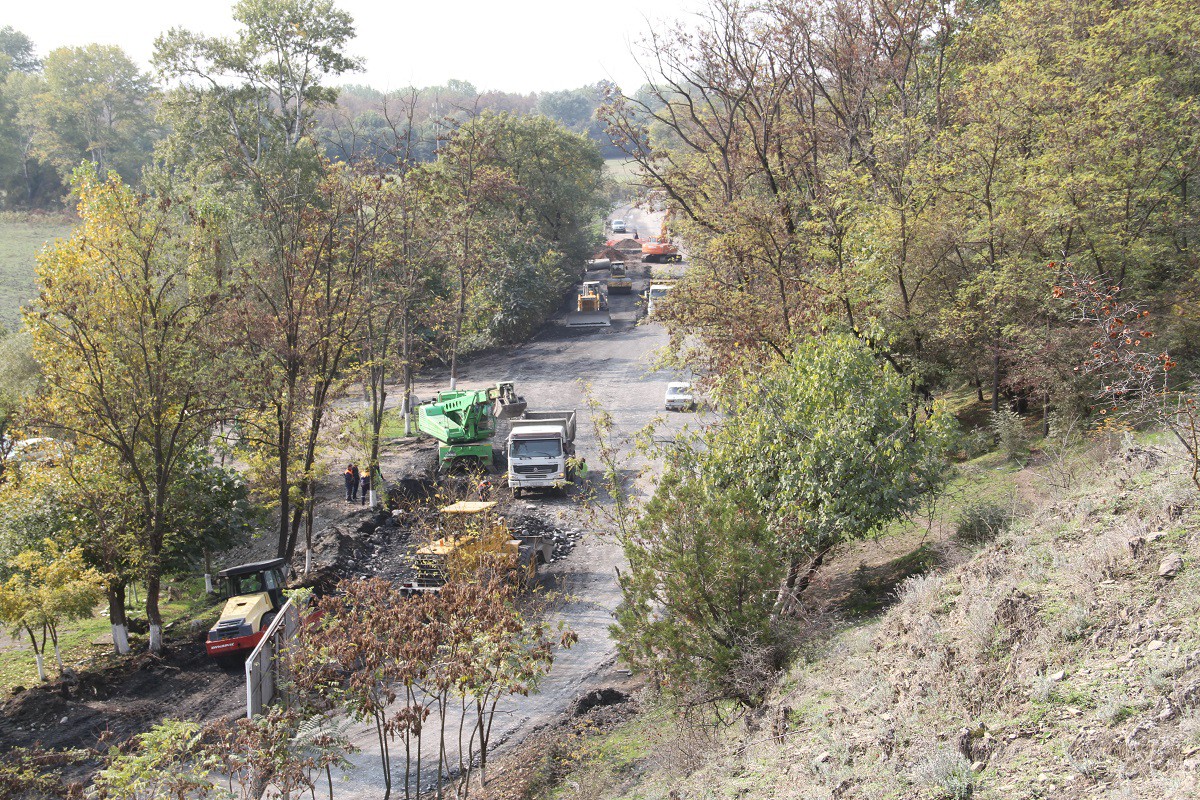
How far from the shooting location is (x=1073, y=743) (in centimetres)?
693

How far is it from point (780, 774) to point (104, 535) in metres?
15.6

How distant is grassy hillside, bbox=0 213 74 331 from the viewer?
157ft

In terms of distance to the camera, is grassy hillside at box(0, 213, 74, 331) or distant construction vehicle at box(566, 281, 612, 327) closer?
grassy hillside at box(0, 213, 74, 331)

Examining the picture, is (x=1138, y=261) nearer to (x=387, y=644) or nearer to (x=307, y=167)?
(x=387, y=644)

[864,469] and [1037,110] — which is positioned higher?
[1037,110]

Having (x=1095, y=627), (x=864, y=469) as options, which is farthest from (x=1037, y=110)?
(x=1095, y=627)

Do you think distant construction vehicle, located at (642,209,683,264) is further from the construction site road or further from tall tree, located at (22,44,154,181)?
tall tree, located at (22,44,154,181)

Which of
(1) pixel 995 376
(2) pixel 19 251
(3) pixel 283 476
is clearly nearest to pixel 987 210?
(1) pixel 995 376

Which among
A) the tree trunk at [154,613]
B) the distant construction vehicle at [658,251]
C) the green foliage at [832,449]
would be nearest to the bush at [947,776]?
the green foliage at [832,449]

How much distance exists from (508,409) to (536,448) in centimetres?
740

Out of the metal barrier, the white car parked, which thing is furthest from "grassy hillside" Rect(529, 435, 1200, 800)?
the white car parked

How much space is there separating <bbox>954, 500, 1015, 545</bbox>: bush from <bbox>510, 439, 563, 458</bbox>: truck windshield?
14013 mm

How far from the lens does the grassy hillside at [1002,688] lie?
22.6 feet

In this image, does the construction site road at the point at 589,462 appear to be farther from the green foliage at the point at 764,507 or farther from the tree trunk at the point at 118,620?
the tree trunk at the point at 118,620
